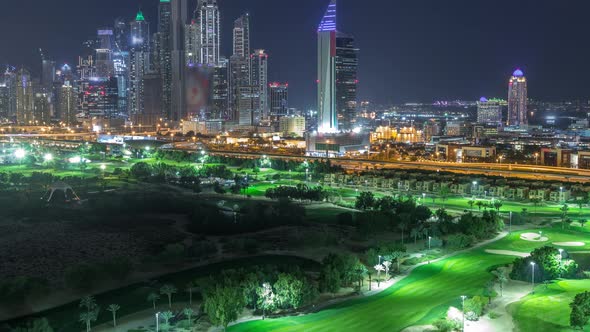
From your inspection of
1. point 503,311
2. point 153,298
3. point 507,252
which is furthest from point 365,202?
point 153,298

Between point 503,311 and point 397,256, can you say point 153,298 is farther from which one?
point 503,311

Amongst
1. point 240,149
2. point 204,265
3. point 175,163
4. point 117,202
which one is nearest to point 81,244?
point 204,265

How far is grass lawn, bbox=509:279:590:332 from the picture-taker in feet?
52.8

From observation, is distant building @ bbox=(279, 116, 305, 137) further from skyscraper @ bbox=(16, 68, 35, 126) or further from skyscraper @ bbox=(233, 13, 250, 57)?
skyscraper @ bbox=(16, 68, 35, 126)

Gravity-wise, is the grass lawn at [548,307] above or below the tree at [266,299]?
below

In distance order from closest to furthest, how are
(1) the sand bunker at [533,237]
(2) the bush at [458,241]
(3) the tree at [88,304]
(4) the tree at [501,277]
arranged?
(3) the tree at [88,304] → (4) the tree at [501,277] → (2) the bush at [458,241] → (1) the sand bunker at [533,237]

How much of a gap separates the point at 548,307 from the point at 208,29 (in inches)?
3645

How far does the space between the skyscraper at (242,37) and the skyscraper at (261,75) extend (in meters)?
1.60

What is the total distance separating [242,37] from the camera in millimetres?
101812

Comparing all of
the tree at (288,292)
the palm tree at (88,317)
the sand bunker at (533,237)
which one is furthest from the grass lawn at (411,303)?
the sand bunker at (533,237)

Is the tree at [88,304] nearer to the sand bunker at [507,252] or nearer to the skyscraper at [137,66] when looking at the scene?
the sand bunker at [507,252]

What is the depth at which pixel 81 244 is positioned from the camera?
1033 inches

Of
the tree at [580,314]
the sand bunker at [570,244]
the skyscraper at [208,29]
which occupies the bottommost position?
the sand bunker at [570,244]

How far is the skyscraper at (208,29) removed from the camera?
104562 millimetres
